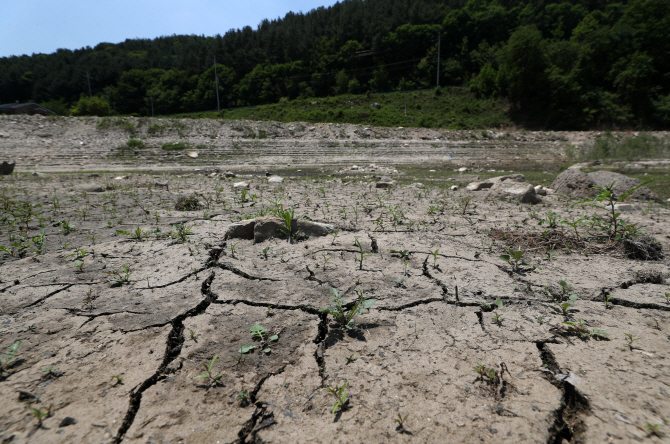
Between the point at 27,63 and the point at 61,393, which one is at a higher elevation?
the point at 27,63

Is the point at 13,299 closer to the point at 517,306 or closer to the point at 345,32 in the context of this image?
the point at 517,306

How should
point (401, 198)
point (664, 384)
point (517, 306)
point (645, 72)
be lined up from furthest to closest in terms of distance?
point (645, 72) → point (401, 198) → point (517, 306) → point (664, 384)

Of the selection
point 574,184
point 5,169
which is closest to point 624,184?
point 574,184

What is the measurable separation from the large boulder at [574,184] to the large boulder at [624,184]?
0.13 m

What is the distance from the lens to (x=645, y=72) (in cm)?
2750

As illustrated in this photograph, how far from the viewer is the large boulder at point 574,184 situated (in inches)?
193

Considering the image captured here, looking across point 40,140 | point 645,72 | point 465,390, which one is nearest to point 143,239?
point 465,390

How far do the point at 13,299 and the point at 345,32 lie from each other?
215ft

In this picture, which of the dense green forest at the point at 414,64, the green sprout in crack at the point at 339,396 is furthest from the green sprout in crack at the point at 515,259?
the dense green forest at the point at 414,64

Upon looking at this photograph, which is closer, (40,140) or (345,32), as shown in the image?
(40,140)

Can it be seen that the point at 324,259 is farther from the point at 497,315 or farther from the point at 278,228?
the point at 497,315

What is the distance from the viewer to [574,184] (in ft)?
16.5

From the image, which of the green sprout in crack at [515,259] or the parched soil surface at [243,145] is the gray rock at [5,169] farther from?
the green sprout in crack at [515,259]

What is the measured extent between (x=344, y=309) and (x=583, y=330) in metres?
1.26
